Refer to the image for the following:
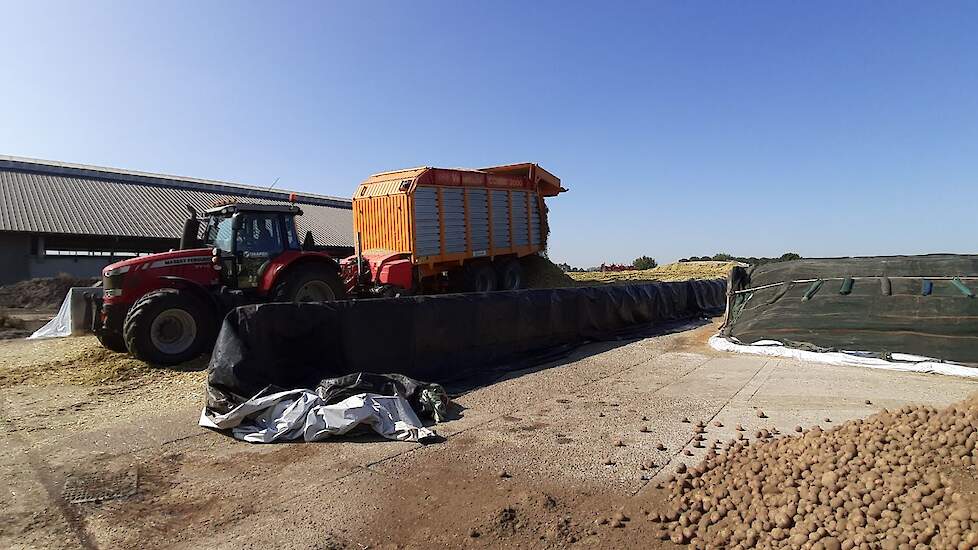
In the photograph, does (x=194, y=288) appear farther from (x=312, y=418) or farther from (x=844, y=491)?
(x=844, y=491)

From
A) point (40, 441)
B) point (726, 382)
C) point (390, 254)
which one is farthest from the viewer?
point (390, 254)

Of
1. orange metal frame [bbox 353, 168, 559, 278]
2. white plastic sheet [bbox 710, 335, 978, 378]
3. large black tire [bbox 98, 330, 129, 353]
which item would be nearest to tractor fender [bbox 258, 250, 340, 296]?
large black tire [bbox 98, 330, 129, 353]

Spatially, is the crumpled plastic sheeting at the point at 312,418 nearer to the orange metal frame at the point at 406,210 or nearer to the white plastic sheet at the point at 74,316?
the white plastic sheet at the point at 74,316

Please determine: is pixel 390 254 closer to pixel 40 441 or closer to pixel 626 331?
pixel 626 331

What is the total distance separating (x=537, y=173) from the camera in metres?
16.1

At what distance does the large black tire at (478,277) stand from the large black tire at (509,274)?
0.32 m

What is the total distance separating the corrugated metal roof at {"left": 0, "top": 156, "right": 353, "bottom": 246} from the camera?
2102 centimetres

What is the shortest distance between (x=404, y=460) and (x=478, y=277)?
9.59 m

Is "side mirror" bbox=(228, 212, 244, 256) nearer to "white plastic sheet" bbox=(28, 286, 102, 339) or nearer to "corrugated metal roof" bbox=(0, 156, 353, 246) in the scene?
"white plastic sheet" bbox=(28, 286, 102, 339)

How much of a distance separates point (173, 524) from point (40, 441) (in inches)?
107

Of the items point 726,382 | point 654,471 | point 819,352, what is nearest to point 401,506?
point 654,471

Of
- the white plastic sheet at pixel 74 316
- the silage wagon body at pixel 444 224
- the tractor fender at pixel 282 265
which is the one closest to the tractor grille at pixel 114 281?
the tractor fender at pixel 282 265

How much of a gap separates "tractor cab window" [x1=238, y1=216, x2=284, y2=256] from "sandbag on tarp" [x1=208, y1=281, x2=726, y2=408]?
3379 millimetres

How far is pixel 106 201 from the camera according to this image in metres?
24.3
